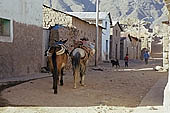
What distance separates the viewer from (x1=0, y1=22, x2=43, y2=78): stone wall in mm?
13955

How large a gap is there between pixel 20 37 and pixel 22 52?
2.20ft

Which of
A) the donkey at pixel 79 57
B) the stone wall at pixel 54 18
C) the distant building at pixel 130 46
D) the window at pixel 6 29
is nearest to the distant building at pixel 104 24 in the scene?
the distant building at pixel 130 46

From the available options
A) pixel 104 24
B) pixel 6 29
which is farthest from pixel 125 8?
pixel 6 29

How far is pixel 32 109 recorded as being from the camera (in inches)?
309

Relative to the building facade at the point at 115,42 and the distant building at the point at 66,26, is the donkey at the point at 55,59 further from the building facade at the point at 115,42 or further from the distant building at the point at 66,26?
the building facade at the point at 115,42

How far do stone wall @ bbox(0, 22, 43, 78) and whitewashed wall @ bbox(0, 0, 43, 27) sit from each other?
279 mm

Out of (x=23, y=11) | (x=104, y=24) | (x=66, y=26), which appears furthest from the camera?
(x=104, y=24)

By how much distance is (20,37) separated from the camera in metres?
15.2

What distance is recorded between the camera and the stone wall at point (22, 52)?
14.0 m

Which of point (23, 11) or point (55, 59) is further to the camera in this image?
point (23, 11)

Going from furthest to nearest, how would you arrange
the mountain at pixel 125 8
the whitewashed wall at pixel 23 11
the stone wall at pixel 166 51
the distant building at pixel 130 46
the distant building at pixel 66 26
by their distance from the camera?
the mountain at pixel 125 8
the distant building at pixel 130 46
the stone wall at pixel 166 51
the distant building at pixel 66 26
the whitewashed wall at pixel 23 11

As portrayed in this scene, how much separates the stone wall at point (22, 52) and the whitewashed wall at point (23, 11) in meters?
0.28

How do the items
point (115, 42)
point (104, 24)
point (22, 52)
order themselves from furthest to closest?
1. point (115, 42)
2. point (104, 24)
3. point (22, 52)

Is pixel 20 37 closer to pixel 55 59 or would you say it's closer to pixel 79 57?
pixel 79 57
